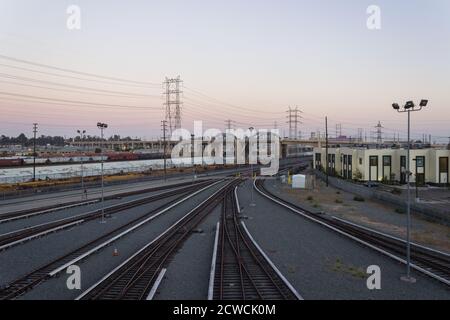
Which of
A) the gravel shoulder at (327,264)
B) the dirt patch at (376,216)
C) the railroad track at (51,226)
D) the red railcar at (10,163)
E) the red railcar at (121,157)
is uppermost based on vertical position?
the red railcar at (121,157)

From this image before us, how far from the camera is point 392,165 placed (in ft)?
201

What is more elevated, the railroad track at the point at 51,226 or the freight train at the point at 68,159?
the freight train at the point at 68,159

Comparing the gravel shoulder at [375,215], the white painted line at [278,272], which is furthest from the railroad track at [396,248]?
the white painted line at [278,272]

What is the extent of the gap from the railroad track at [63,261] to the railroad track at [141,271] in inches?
99.8

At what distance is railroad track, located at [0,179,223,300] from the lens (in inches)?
578

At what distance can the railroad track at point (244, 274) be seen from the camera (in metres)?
14.1

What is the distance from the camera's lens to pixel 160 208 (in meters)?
36.4

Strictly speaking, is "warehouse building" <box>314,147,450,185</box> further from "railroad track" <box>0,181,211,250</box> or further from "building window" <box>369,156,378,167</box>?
"railroad track" <box>0,181,211,250</box>

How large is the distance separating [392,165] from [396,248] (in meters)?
44.7

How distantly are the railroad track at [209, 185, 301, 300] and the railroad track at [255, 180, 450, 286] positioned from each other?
6578 mm

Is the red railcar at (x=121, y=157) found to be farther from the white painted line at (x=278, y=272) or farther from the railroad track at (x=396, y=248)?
the white painted line at (x=278, y=272)

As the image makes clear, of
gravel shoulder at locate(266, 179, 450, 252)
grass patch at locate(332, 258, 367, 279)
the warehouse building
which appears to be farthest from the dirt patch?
the warehouse building

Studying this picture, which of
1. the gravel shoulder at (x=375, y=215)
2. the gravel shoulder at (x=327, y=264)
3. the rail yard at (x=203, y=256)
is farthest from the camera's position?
the gravel shoulder at (x=375, y=215)

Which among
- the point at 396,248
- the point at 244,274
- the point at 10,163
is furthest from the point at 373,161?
the point at 10,163
